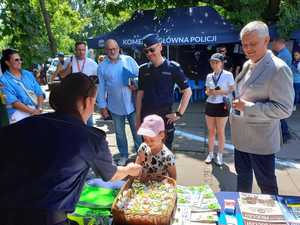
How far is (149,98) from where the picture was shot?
3457mm

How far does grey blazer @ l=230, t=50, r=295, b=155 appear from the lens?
2281 millimetres

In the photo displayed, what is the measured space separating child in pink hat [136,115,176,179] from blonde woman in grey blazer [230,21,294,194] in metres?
0.60

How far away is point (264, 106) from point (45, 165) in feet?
5.14

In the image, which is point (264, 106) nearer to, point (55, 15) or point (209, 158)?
point (209, 158)

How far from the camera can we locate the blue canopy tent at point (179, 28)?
9.17 meters

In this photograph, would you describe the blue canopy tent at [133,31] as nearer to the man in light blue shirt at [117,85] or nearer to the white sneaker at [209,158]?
the man in light blue shirt at [117,85]

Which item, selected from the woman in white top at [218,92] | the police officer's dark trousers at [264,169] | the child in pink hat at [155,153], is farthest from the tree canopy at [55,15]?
the police officer's dark trousers at [264,169]

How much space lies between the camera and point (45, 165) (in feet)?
5.02

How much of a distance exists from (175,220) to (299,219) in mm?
765

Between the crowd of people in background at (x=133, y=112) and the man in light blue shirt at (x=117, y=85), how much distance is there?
0.5 inches

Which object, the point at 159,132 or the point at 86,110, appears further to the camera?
the point at 159,132

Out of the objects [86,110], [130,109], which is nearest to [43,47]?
[130,109]

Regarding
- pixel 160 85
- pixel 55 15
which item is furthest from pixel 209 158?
pixel 55 15

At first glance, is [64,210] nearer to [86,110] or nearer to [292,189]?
[86,110]
